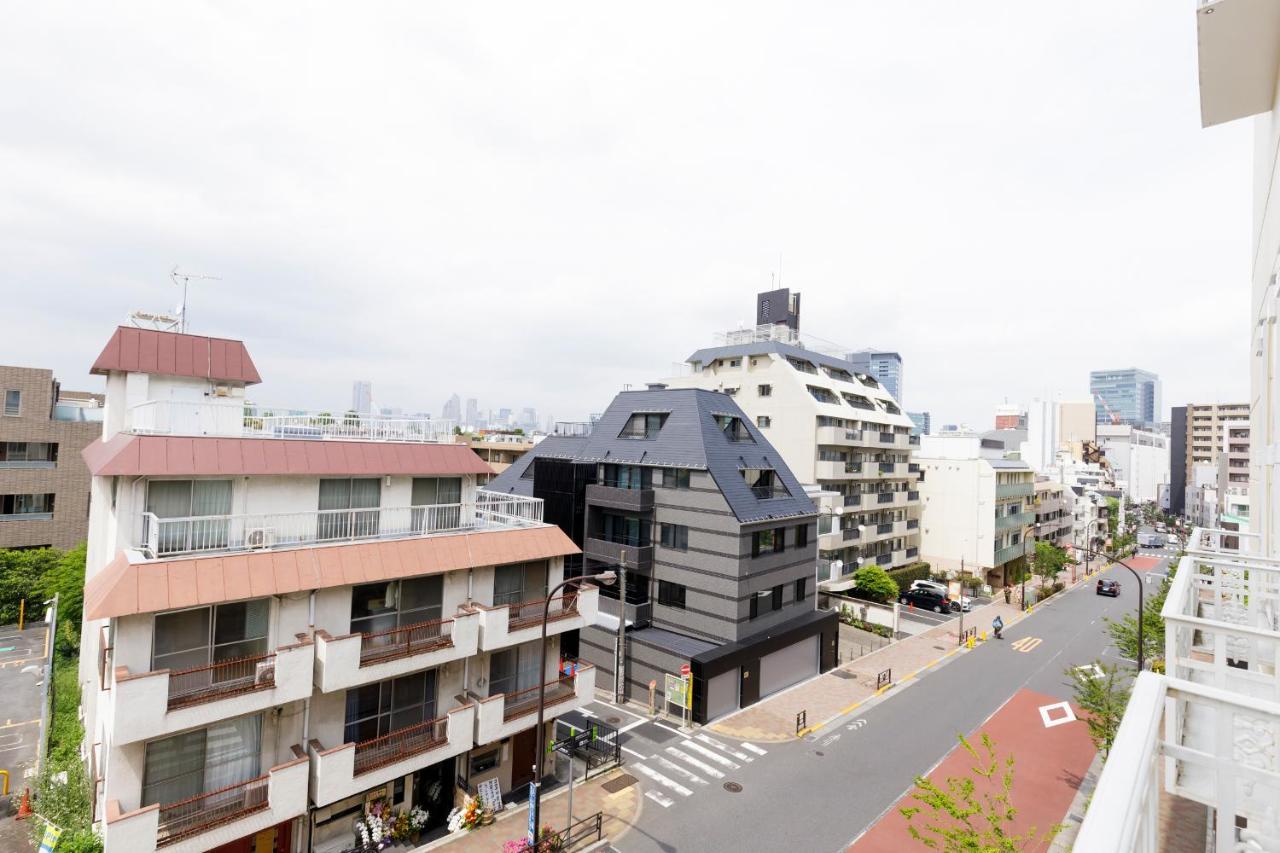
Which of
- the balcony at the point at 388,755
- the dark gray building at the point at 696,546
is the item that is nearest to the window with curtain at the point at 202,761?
the balcony at the point at 388,755

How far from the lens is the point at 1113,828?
1.90m

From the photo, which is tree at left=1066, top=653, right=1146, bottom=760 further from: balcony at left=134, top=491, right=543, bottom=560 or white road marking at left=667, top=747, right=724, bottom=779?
balcony at left=134, top=491, right=543, bottom=560

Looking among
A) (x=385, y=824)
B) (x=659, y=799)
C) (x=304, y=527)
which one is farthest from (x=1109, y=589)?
(x=304, y=527)

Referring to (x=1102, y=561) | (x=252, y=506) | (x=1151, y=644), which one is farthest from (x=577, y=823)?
(x=1102, y=561)

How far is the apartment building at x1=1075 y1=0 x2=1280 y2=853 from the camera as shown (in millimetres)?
2433

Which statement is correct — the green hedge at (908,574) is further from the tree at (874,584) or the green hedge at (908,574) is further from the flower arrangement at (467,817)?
the flower arrangement at (467,817)

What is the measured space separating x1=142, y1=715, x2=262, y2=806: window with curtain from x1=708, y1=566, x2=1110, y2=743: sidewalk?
18.0 meters

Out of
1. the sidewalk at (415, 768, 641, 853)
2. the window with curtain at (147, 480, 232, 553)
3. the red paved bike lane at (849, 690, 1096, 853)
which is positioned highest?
the window with curtain at (147, 480, 232, 553)

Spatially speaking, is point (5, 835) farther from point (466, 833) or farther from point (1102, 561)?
point (1102, 561)

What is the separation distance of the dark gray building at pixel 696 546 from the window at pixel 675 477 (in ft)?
0.19

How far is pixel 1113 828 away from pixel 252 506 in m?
19.7

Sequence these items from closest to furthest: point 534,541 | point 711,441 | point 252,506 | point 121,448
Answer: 1. point 121,448
2. point 252,506
3. point 534,541
4. point 711,441

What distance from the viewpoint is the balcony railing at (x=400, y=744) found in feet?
53.8

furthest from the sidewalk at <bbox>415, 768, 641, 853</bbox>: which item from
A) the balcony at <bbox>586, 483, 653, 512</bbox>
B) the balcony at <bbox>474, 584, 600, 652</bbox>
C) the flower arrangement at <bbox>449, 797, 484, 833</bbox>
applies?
the balcony at <bbox>586, 483, 653, 512</bbox>
